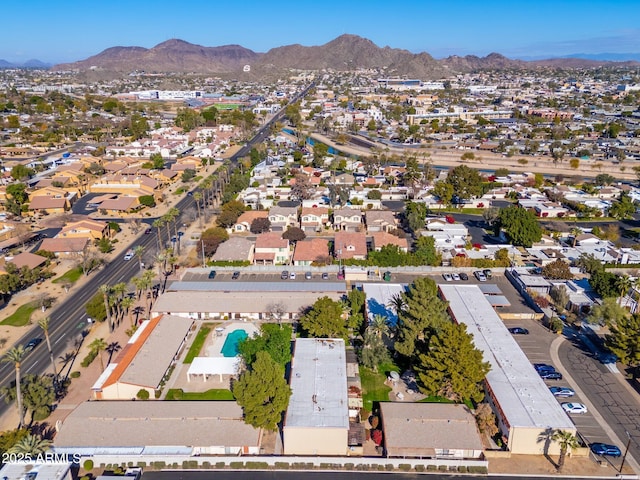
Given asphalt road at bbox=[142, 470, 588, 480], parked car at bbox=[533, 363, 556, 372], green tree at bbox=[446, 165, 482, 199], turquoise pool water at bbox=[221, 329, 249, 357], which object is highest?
green tree at bbox=[446, 165, 482, 199]

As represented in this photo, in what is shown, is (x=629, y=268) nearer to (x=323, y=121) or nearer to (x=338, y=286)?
(x=338, y=286)

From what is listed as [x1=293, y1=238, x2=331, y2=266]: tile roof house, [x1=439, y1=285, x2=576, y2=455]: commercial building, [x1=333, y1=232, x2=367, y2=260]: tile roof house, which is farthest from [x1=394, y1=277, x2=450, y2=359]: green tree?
[x1=293, y1=238, x2=331, y2=266]: tile roof house

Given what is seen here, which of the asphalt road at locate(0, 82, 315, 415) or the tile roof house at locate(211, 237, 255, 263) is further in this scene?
the tile roof house at locate(211, 237, 255, 263)

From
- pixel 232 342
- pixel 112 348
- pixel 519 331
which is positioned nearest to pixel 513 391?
pixel 519 331

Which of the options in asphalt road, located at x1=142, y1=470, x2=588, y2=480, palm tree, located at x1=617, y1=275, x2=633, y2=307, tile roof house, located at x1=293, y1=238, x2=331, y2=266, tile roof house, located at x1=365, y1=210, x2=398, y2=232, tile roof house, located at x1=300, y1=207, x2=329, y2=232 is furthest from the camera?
tile roof house, located at x1=300, y1=207, x2=329, y2=232

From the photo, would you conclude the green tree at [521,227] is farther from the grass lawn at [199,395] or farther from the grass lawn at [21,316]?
the grass lawn at [21,316]

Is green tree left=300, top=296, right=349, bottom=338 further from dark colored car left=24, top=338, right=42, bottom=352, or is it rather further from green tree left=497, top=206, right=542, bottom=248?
green tree left=497, top=206, right=542, bottom=248
